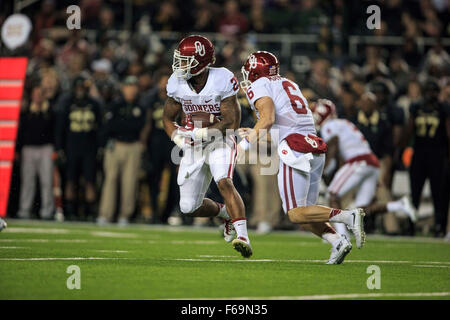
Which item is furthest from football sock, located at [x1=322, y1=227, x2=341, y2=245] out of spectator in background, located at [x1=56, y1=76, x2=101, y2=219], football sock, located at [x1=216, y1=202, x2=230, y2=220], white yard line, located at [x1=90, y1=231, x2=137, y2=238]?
spectator in background, located at [x1=56, y1=76, x2=101, y2=219]

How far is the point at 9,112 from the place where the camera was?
14453 millimetres

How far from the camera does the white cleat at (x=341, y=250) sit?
27.1 feet

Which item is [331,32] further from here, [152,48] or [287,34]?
[152,48]

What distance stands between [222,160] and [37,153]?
7040mm

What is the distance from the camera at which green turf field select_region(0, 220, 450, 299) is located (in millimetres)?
6402

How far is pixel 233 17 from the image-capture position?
58.9 ft

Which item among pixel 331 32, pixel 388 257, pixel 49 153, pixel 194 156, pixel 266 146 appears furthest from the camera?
pixel 331 32

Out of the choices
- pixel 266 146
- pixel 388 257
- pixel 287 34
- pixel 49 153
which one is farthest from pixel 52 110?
pixel 388 257

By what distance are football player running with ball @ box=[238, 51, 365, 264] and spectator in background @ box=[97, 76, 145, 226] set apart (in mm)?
6174

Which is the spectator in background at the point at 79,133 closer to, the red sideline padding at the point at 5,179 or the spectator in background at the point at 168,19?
the red sideline padding at the point at 5,179

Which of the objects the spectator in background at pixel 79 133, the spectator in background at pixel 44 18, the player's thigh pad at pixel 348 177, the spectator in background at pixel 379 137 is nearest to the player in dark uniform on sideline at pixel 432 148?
the spectator in background at pixel 379 137

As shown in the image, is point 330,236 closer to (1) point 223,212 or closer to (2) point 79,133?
(1) point 223,212

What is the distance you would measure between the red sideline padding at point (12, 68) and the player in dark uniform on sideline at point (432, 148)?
5824 millimetres

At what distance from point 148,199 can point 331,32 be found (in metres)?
4.53
